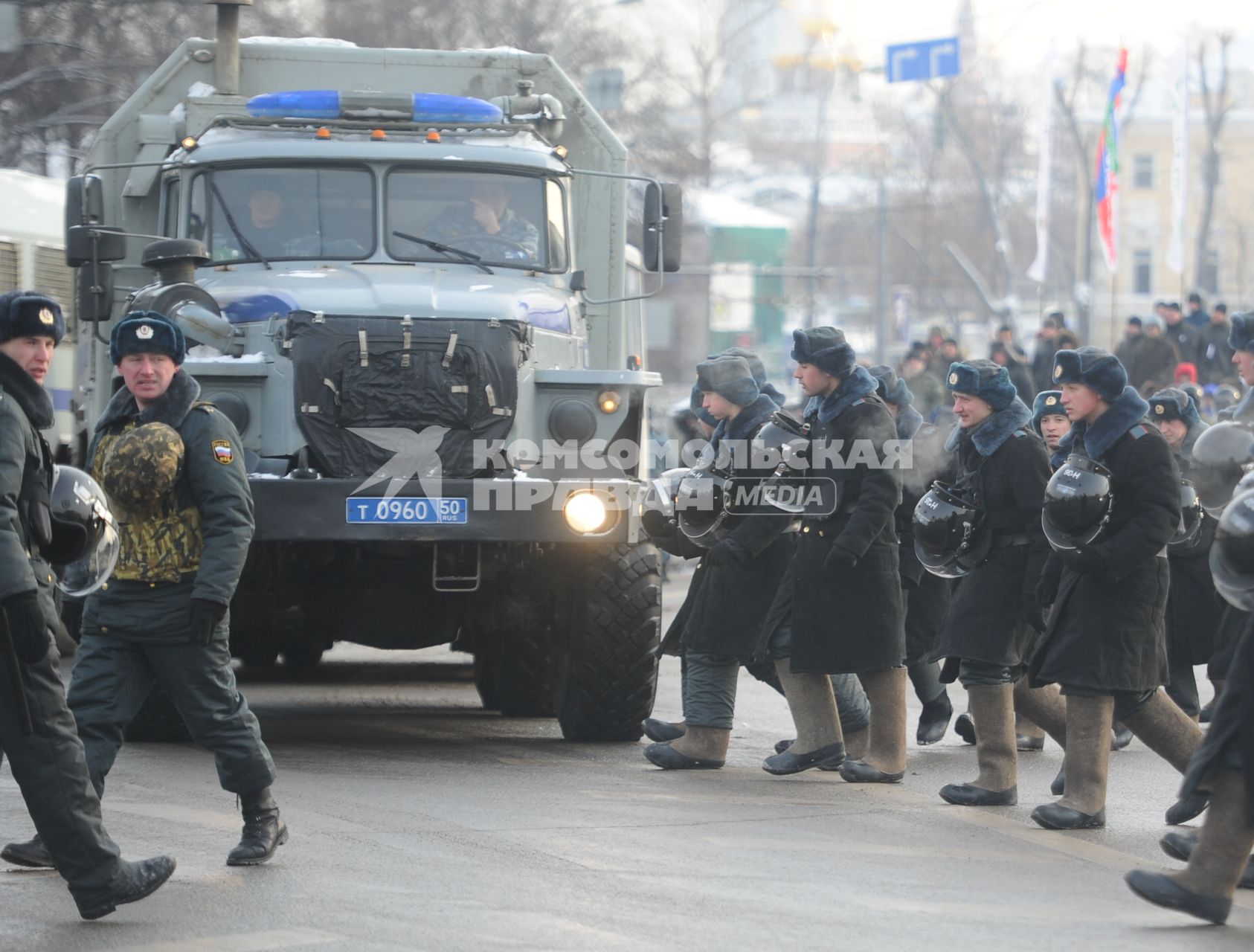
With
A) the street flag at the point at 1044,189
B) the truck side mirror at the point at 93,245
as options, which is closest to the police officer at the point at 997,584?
the truck side mirror at the point at 93,245

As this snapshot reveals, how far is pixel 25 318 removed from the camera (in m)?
5.98

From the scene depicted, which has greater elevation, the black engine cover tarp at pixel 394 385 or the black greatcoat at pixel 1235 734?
the black engine cover tarp at pixel 394 385

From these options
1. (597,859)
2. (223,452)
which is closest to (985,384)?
(597,859)

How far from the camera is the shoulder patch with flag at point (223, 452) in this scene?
265 inches

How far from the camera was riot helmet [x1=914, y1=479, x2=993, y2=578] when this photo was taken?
8336 mm

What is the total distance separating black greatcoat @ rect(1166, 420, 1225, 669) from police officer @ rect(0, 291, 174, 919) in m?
5.63

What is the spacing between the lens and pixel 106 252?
10078 millimetres

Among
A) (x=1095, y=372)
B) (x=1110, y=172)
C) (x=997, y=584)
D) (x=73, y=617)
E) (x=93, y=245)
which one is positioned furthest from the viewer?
(x=1110, y=172)

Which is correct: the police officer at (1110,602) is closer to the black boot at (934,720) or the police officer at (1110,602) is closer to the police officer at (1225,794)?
the police officer at (1225,794)

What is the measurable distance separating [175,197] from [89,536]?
15.5 feet

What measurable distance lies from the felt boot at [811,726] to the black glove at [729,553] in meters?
0.47

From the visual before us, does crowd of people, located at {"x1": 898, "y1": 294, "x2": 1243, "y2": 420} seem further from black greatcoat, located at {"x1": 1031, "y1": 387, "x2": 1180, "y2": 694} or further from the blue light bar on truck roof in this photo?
black greatcoat, located at {"x1": 1031, "y1": 387, "x2": 1180, "y2": 694}

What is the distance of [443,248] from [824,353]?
94.1 inches

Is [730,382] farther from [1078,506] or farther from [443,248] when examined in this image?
[1078,506]
